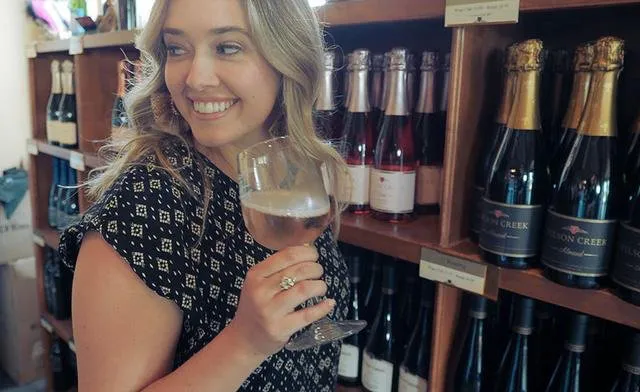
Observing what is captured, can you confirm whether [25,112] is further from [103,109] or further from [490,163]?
[490,163]

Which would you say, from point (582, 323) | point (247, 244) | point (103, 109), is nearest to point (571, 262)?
point (582, 323)

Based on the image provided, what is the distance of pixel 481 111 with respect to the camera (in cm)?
92

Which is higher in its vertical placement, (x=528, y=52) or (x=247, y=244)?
(x=528, y=52)

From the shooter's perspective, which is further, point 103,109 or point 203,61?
point 103,109

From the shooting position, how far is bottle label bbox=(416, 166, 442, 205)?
113 cm

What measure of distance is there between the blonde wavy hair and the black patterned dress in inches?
A: 0.9

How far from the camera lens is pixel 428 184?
1134 mm

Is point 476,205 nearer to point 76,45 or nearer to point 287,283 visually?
point 287,283

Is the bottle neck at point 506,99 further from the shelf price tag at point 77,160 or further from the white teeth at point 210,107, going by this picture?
the shelf price tag at point 77,160

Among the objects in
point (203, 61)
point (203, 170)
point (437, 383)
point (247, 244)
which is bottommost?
point (437, 383)

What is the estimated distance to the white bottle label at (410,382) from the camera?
1068mm

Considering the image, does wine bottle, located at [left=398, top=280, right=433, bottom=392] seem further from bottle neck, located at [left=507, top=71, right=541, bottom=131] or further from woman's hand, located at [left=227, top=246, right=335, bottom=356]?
woman's hand, located at [left=227, top=246, right=335, bottom=356]

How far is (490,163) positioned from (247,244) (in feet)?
1.39

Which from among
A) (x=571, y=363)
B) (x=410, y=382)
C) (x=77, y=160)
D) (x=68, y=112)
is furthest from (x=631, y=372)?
(x=68, y=112)
